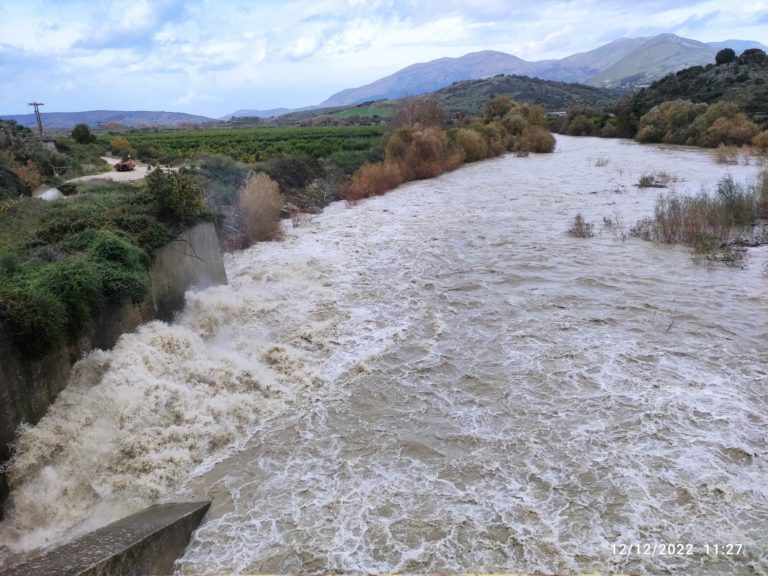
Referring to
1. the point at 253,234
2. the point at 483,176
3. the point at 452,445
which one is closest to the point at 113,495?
the point at 452,445

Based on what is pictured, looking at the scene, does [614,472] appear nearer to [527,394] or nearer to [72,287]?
[527,394]

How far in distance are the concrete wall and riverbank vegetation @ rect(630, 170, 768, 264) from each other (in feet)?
41.8

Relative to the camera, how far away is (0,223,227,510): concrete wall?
647 cm

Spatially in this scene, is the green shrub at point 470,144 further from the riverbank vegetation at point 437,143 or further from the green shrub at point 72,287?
the green shrub at point 72,287

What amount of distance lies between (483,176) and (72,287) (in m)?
27.0

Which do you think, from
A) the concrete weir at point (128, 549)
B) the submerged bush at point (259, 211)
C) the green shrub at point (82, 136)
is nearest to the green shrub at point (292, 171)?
the submerged bush at point (259, 211)

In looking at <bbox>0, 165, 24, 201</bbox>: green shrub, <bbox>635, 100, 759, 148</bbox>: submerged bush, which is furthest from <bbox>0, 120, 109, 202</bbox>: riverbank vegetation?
<bbox>635, 100, 759, 148</bbox>: submerged bush

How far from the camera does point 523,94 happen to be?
11900 cm

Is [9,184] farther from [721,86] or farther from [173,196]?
[721,86]

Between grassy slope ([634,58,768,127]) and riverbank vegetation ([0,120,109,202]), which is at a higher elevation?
grassy slope ([634,58,768,127])

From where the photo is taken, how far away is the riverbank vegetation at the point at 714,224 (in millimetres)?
14859

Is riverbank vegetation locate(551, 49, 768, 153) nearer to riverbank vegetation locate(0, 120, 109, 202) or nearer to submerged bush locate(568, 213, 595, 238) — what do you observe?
submerged bush locate(568, 213, 595, 238)

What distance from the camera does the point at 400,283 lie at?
1375 cm

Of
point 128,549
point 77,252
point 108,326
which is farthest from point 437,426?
point 77,252
